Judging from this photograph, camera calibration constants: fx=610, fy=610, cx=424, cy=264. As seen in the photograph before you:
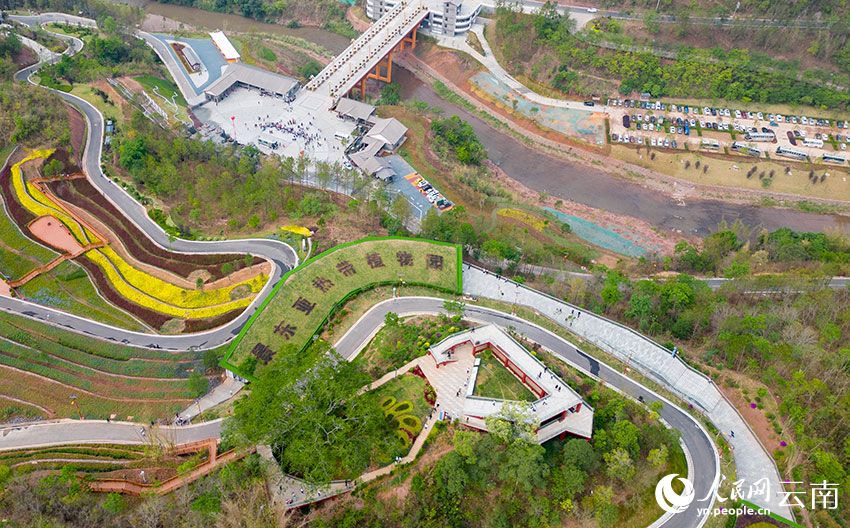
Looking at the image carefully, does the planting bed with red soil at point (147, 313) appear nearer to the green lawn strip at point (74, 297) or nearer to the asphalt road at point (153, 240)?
the green lawn strip at point (74, 297)

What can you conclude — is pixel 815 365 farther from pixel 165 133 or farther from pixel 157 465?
pixel 165 133

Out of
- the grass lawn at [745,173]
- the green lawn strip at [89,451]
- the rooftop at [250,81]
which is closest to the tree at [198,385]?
the green lawn strip at [89,451]

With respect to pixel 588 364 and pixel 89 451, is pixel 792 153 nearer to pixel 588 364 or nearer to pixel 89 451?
pixel 588 364

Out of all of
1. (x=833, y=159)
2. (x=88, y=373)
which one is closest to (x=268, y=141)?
(x=88, y=373)

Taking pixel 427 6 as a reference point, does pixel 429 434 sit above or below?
below

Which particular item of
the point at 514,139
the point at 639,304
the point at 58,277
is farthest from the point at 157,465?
the point at 514,139
